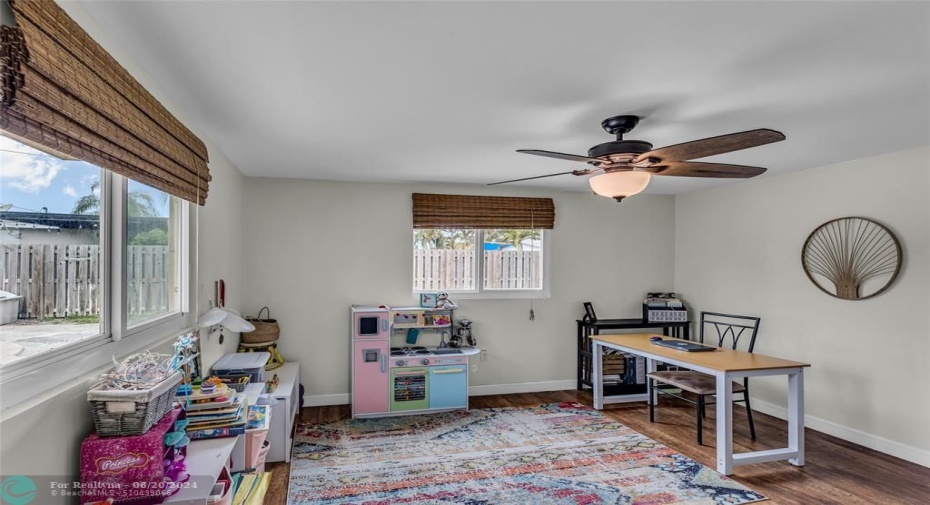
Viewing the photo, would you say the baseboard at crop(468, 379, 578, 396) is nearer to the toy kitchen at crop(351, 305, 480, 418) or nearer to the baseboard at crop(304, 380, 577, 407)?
the baseboard at crop(304, 380, 577, 407)

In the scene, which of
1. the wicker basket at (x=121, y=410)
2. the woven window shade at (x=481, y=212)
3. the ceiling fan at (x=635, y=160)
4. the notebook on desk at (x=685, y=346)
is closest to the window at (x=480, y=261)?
the woven window shade at (x=481, y=212)

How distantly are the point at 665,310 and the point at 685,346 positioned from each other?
54.1 inches

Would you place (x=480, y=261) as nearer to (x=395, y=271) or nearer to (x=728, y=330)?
(x=395, y=271)

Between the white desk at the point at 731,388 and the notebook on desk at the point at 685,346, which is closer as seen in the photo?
the white desk at the point at 731,388

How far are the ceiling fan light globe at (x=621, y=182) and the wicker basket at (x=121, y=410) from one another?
2.28 metres

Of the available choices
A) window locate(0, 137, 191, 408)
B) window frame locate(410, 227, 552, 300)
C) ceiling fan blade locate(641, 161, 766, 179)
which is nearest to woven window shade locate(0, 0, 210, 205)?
window locate(0, 137, 191, 408)

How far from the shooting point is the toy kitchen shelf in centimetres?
465

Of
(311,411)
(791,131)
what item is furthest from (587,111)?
(311,411)

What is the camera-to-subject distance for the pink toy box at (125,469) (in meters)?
1.52

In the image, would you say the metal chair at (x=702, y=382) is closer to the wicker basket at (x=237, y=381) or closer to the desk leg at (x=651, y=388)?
the desk leg at (x=651, y=388)

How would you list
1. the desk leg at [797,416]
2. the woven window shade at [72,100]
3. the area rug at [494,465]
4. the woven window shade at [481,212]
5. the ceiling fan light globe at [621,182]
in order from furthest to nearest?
1. the woven window shade at [481,212]
2. the desk leg at [797,416]
3. the area rug at [494,465]
4. the ceiling fan light globe at [621,182]
5. the woven window shade at [72,100]

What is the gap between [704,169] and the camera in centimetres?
277

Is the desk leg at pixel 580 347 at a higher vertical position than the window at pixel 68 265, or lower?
lower

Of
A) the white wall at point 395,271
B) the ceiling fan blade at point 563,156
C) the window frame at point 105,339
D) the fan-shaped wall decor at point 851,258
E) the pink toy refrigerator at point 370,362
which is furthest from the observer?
the white wall at point 395,271
